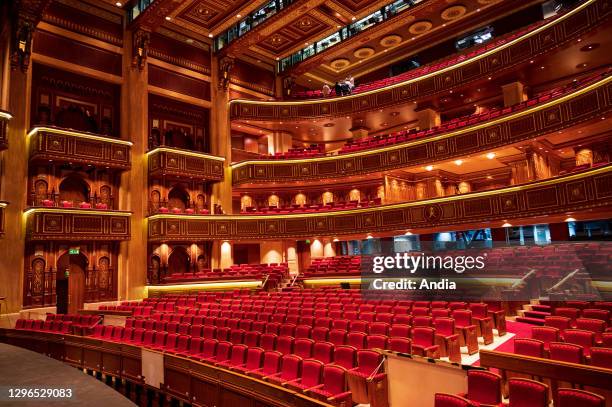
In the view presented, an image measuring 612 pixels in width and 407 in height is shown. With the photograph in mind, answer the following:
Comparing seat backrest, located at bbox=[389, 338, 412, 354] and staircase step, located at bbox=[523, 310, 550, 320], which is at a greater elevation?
seat backrest, located at bbox=[389, 338, 412, 354]

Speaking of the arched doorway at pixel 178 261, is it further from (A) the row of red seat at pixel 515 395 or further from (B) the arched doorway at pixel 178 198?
(A) the row of red seat at pixel 515 395

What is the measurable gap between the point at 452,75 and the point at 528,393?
11.7 m

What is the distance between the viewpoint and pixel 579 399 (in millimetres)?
2604

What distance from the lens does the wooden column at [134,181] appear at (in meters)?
12.3

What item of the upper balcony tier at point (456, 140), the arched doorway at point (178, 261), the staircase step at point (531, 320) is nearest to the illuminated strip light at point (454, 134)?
the upper balcony tier at point (456, 140)

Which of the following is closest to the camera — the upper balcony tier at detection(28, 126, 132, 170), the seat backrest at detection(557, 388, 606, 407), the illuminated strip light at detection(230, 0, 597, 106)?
the seat backrest at detection(557, 388, 606, 407)

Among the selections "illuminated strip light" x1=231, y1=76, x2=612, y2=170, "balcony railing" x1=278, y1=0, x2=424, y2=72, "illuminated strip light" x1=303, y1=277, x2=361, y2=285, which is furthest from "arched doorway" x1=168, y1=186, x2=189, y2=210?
"balcony railing" x1=278, y1=0, x2=424, y2=72

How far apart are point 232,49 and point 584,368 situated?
14378 mm

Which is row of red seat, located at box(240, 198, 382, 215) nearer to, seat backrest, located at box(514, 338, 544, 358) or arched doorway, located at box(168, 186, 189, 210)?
arched doorway, located at box(168, 186, 189, 210)

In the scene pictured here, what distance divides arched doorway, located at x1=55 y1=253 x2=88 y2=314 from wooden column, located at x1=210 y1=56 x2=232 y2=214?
182 inches

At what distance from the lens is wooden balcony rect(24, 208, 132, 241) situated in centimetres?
1037

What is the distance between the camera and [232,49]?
49.3 ft

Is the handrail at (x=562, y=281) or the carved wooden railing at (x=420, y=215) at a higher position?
the carved wooden railing at (x=420, y=215)

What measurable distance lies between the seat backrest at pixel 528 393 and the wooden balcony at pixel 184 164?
11523mm
